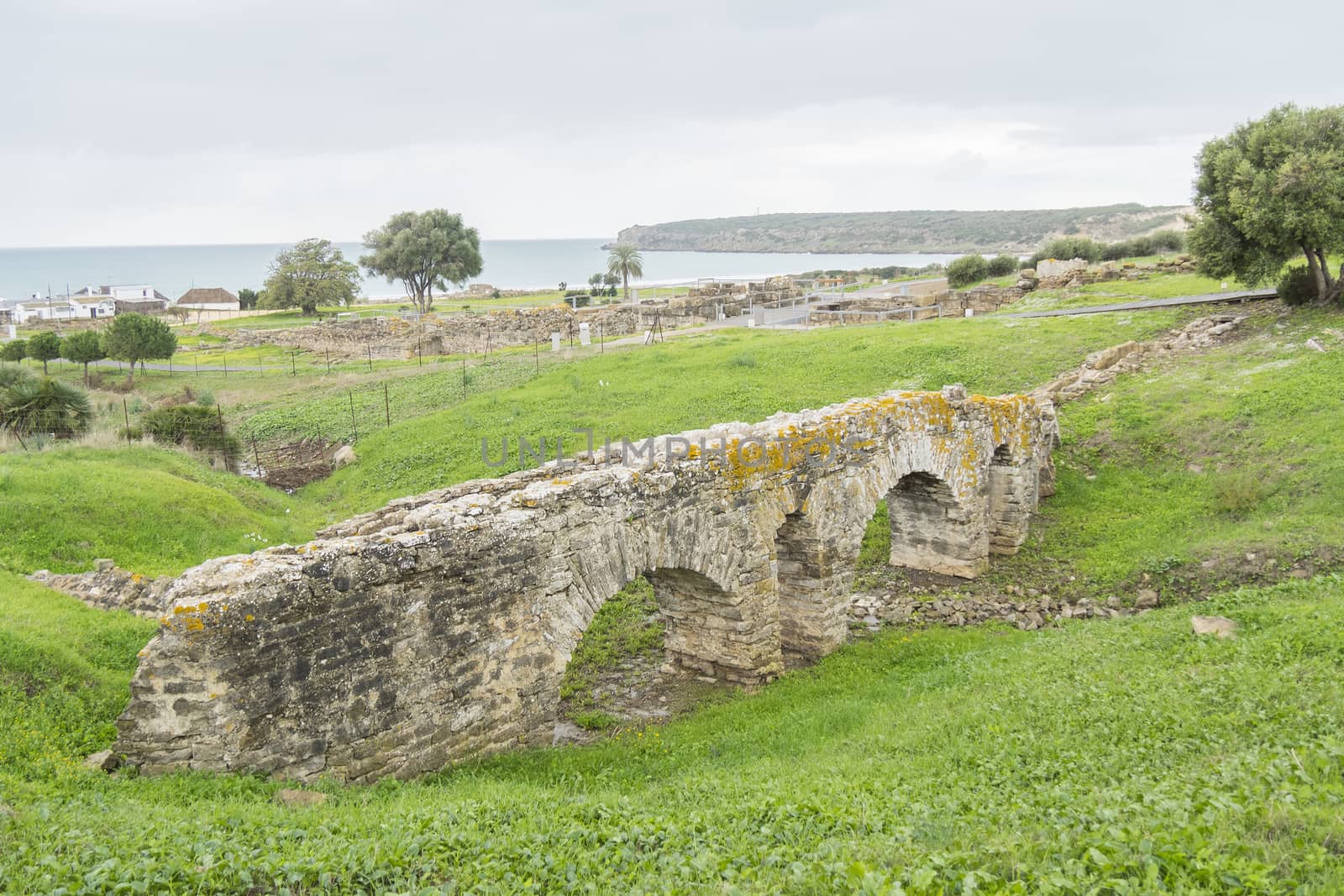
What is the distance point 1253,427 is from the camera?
17.3 metres

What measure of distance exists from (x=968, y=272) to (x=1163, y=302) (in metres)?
19.0

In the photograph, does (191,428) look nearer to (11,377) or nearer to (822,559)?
(11,377)

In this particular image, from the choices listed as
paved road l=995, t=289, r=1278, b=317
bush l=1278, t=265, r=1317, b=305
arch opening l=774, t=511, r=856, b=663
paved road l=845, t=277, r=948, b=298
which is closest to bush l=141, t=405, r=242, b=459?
arch opening l=774, t=511, r=856, b=663

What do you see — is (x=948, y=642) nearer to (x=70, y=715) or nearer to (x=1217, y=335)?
(x=70, y=715)

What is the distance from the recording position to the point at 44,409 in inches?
780

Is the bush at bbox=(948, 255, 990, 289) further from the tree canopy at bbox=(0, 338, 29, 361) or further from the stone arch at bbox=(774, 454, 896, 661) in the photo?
the tree canopy at bbox=(0, 338, 29, 361)

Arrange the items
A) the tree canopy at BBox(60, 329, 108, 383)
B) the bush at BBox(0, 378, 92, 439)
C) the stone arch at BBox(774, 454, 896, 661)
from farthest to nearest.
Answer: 1. the tree canopy at BBox(60, 329, 108, 383)
2. the bush at BBox(0, 378, 92, 439)
3. the stone arch at BBox(774, 454, 896, 661)

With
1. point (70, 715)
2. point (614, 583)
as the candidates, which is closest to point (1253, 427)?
point (614, 583)

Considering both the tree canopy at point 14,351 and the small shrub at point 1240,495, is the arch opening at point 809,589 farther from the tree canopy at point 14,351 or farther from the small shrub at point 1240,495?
the tree canopy at point 14,351

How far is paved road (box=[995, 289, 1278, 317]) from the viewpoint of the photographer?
90.0 ft

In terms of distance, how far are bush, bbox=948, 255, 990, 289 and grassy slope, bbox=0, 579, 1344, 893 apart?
40118 millimetres

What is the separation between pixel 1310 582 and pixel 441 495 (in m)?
12.1

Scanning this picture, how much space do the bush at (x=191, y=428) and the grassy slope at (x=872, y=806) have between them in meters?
18.0

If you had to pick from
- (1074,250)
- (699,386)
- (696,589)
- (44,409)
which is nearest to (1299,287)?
(699,386)
